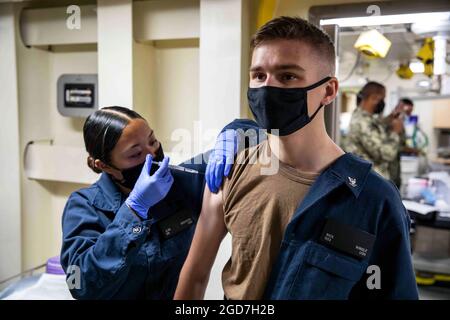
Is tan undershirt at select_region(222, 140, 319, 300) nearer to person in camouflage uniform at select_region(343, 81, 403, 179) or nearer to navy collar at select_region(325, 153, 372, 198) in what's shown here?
navy collar at select_region(325, 153, 372, 198)

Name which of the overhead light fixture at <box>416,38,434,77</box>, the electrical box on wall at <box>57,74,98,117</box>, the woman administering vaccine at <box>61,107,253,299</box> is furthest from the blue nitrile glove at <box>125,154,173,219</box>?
the overhead light fixture at <box>416,38,434,77</box>

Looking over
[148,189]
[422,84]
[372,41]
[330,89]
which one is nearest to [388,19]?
[372,41]

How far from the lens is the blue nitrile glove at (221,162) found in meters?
1.13

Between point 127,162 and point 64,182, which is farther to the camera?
point 64,182

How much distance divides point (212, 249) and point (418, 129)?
4.42 metres

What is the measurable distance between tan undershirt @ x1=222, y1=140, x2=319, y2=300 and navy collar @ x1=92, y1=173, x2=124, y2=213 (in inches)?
14.8

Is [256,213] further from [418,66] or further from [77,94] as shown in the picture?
[418,66]

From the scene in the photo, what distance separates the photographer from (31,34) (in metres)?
1.62

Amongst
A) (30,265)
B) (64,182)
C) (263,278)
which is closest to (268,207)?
(263,278)

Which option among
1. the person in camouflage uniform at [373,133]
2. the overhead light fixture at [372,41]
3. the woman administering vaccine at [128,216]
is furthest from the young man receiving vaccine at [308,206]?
the person in camouflage uniform at [373,133]

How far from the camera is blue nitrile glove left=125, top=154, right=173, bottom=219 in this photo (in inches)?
44.8

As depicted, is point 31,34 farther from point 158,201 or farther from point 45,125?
point 158,201

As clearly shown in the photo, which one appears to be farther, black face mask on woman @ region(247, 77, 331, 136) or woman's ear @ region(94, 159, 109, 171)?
woman's ear @ region(94, 159, 109, 171)

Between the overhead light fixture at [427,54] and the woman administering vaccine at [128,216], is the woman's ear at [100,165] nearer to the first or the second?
the woman administering vaccine at [128,216]
